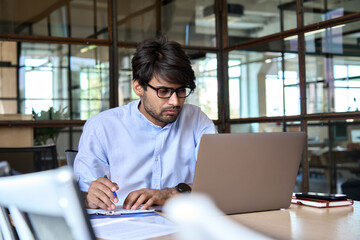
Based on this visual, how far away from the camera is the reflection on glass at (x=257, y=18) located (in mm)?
4578

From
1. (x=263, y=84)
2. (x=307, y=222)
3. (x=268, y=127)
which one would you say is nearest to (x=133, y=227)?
(x=307, y=222)

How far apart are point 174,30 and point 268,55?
40.6 inches

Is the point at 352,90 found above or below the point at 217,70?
below

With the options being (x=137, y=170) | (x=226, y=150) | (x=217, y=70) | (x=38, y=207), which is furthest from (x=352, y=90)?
(x=38, y=207)

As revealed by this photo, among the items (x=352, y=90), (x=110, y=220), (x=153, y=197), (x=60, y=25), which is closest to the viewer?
(x=110, y=220)

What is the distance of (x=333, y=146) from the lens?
168 inches

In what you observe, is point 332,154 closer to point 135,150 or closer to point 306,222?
point 135,150

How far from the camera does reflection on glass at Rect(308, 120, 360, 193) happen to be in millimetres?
4066

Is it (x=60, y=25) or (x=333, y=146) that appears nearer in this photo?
(x=333, y=146)

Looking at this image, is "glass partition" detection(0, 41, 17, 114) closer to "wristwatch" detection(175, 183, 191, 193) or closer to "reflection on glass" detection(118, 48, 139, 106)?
"reflection on glass" detection(118, 48, 139, 106)

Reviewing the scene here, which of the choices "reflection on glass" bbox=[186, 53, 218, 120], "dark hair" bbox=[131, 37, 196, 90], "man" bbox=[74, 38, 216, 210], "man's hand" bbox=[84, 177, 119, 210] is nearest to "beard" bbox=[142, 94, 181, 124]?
"man" bbox=[74, 38, 216, 210]

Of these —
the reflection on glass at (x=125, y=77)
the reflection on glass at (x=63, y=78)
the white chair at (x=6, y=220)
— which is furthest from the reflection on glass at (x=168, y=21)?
the white chair at (x=6, y=220)

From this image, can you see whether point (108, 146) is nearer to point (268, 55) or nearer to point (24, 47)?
point (24, 47)

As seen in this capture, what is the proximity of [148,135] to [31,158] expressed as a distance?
115 centimetres
